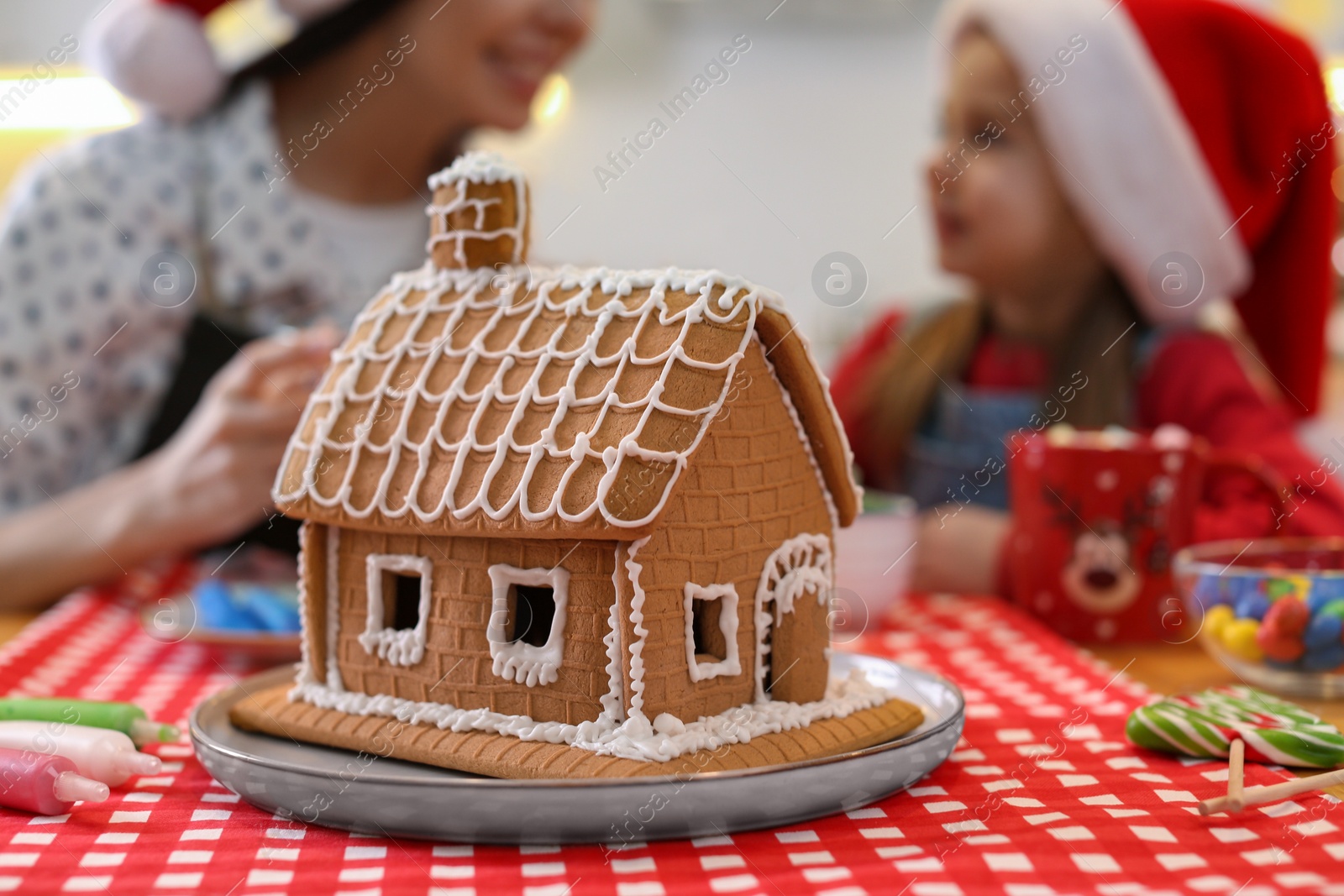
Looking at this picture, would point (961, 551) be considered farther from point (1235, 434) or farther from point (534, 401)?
point (534, 401)

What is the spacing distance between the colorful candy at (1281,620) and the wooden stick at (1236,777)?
22 centimetres

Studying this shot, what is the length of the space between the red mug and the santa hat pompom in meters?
1.18

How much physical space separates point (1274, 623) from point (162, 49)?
1433 mm

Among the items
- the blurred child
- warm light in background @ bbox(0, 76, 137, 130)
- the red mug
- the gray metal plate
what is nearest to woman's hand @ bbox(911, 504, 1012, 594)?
the blurred child

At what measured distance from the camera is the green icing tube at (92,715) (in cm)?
73

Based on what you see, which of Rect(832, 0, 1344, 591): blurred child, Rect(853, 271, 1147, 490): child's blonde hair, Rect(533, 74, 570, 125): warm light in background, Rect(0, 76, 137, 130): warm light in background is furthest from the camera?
Rect(0, 76, 137, 130): warm light in background

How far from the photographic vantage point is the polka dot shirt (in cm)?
145

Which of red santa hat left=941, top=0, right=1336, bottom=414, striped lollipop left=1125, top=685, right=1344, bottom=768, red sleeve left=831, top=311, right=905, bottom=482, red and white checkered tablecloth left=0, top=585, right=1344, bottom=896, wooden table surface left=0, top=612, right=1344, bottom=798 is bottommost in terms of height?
wooden table surface left=0, top=612, right=1344, bottom=798

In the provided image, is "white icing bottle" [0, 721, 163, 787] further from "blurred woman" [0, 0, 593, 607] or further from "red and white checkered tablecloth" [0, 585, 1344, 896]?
"blurred woman" [0, 0, 593, 607]

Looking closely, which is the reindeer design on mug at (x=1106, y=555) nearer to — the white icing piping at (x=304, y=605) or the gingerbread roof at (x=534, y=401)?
the gingerbread roof at (x=534, y=401)

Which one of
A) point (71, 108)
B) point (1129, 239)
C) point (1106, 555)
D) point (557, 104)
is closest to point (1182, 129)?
point (1129, 239)

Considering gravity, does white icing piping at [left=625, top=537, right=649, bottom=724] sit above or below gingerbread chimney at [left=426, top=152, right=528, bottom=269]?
below

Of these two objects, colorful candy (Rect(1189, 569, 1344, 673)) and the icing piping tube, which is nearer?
the icing piping tube

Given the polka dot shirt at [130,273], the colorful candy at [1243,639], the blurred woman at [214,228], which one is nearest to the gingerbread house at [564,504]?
the colorful candy at [1243,639]
